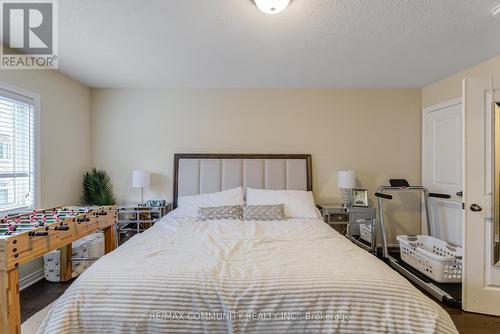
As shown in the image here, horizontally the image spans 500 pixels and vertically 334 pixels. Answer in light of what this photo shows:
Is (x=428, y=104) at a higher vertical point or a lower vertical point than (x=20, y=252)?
higher

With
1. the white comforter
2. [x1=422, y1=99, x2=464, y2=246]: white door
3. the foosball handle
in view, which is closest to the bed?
the white comforter

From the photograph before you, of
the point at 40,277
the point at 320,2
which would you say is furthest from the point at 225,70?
the point at 40,277

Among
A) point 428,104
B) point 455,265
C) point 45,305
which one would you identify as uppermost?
point 428,104

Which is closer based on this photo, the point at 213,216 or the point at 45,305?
the point at 45,305

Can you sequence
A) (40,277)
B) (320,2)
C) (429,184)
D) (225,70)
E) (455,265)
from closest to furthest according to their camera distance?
(320,2) → (455,265) → (40,277) → (225,70) → (429,184)

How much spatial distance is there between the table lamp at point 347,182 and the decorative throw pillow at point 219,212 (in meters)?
1.48

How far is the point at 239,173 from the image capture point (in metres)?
3.54

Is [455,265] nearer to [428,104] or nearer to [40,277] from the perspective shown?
[428,104]

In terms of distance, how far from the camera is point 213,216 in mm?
2891

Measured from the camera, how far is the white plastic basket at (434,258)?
8.39 feet

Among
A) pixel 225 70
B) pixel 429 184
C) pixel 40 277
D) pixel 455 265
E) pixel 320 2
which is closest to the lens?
pixel 320 2

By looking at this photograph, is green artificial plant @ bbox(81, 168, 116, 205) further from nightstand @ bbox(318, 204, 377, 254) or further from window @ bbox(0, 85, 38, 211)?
nightstand @ bbox(318, 204, 377, 254)

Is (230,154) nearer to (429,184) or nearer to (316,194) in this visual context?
(316,194)

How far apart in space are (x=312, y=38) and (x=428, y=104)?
2443mm
